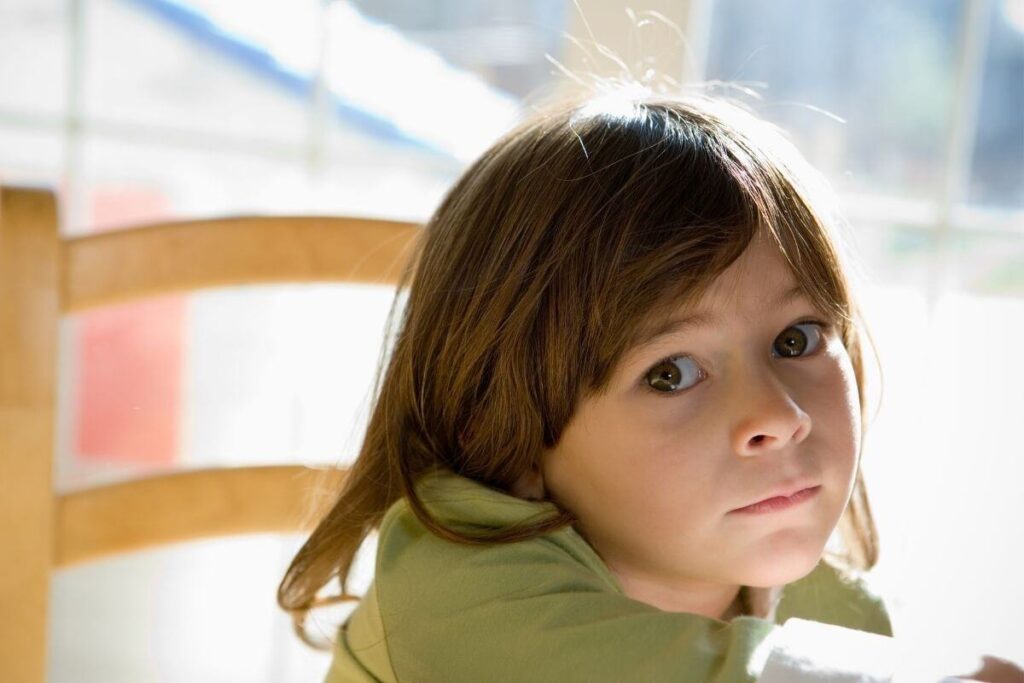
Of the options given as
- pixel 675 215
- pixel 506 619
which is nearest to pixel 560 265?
pixel 675 215

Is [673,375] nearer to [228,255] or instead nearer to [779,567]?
[779,567]

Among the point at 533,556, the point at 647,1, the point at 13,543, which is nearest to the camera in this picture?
the point at 533,556

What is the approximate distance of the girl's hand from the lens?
0.49 m

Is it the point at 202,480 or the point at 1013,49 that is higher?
the point at 1013,49

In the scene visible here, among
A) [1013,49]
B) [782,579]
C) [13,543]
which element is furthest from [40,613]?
[1013,49]

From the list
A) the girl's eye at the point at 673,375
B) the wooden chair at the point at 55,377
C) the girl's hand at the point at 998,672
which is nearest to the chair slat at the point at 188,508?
the wooden chair at the point at 55,377

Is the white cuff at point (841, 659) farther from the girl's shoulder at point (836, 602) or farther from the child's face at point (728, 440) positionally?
the girl's shoulder at point (836, 602)

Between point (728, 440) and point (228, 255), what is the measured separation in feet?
1.11

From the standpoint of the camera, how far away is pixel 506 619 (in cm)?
52

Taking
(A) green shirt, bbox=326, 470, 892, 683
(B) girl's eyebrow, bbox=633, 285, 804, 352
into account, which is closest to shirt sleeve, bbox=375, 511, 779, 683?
(A) green shirt, bbox=326, 470, 892, 683

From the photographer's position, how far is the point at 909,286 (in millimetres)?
1191

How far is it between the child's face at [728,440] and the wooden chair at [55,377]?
0.23 meters

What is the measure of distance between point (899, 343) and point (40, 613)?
2.67 ft

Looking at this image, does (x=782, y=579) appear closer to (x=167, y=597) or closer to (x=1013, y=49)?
(x=1013, y=49)
